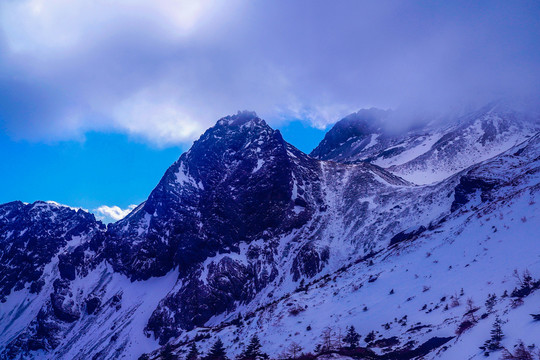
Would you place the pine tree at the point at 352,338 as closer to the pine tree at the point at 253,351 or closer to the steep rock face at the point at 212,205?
the pine tree at the point at 253,351

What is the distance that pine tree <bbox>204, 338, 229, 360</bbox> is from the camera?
30.7 meters

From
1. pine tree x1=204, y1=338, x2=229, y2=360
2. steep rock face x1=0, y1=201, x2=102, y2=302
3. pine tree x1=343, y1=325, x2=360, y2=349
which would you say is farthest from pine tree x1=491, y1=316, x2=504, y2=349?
steep rock face x1=0, y1=201, x2=102, y2=302

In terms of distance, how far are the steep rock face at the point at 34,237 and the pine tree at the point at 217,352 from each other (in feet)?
362

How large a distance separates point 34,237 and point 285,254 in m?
110

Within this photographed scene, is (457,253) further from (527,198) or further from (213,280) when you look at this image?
(213,280)

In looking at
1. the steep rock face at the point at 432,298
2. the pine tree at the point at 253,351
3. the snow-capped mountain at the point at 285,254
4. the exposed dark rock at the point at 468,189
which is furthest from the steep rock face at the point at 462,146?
the pine tree at the point at 253,351

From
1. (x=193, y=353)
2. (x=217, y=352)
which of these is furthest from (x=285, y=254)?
(x=193, y=353)

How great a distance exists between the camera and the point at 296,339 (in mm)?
30438

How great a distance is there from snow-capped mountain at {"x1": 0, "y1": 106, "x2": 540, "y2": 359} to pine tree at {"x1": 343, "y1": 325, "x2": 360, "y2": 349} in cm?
70

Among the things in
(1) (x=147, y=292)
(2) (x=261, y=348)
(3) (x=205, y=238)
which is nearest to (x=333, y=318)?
(2) (x=261, y=348)

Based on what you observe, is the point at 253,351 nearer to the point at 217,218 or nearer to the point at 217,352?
the point at 217,352

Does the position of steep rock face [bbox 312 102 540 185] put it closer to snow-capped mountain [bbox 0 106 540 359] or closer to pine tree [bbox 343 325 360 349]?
snow-capped mountain [bbox 0 106 540 359]

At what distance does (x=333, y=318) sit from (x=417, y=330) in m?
10.6

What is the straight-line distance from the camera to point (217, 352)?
105ft
